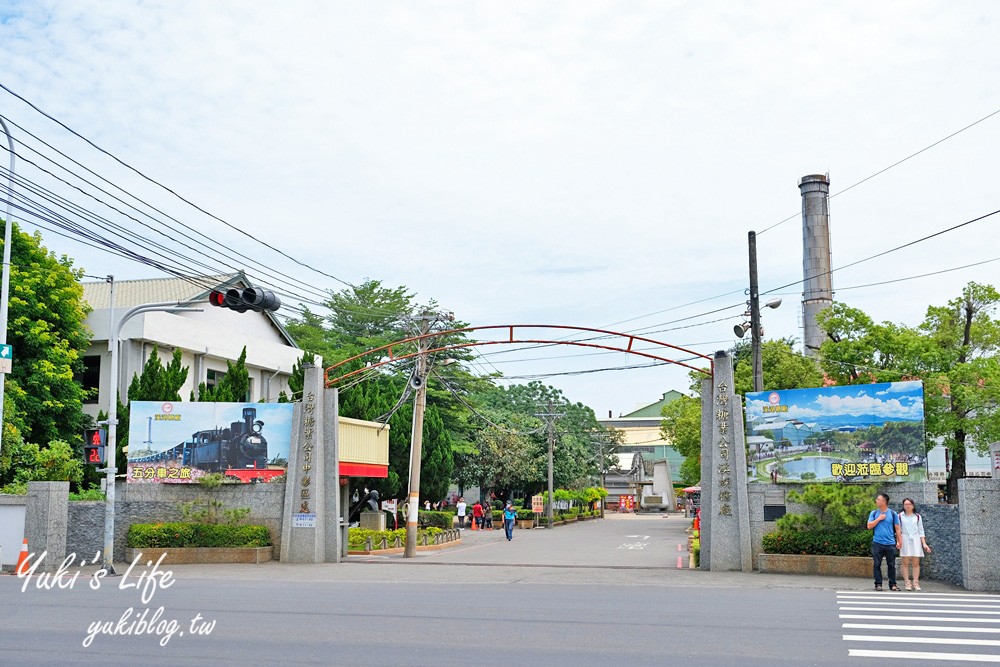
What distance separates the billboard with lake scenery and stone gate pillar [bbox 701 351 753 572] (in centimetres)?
37

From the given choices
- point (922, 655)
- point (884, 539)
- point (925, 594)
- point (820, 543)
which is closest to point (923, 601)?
point (925, 594)

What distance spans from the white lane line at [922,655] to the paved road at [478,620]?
0.07m

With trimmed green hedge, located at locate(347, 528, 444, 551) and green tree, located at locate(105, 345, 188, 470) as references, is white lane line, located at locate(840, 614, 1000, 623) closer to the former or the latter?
trimmed green hedge, located at locate(347, 528, 444, 551)

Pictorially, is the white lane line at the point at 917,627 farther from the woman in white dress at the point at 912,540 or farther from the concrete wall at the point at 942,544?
the concrete wall at the point at 942,544

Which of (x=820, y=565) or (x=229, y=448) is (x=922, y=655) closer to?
(x=820, y=565)

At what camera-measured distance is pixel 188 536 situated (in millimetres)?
24125

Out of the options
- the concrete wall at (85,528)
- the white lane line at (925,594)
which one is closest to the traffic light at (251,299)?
the white lane line at (925,594)

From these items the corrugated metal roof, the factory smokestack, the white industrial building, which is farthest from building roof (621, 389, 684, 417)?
the corrugated metal roof

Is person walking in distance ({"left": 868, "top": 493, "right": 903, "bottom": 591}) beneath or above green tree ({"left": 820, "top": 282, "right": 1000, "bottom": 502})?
beneath

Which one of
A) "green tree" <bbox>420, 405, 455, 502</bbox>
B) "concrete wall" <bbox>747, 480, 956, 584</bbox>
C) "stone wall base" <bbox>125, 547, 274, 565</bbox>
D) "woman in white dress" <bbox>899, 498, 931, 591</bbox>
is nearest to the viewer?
"woman in white dress" <bbox>899, 498, 931, 591</bbox>

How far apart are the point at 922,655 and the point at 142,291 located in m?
39.4

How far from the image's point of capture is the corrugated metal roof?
4188 cm

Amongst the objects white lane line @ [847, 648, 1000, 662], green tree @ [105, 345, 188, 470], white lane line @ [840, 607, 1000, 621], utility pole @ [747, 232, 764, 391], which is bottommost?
white lane line @ [840, 607, 1000, 621]

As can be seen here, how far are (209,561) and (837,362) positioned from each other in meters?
22.7
